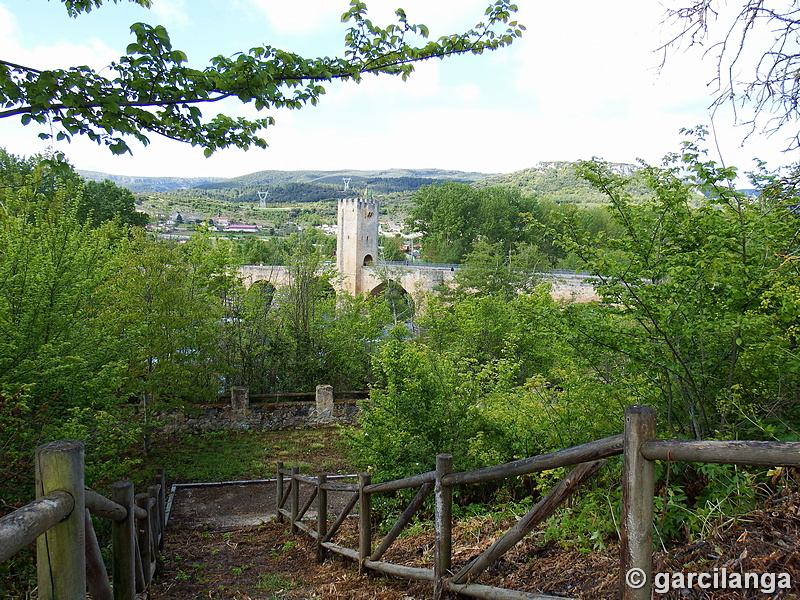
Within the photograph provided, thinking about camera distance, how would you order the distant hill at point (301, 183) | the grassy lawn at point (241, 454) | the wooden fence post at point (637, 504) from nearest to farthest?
the wooden fence post at point (637, 504) → the grassy lawn at point (241, 454) → the distant hill at point (301, 183)

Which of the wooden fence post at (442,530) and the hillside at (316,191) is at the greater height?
the hillside at (316,191)

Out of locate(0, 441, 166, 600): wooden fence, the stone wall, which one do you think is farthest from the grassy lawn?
locate(0, 441, 166, 600): wooden fence

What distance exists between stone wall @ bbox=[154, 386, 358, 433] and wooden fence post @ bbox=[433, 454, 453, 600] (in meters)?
11.6

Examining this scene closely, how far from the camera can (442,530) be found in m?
3.33

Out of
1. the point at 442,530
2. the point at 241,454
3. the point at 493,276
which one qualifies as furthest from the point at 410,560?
the point at 493,276

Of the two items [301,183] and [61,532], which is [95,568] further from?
[301,183]

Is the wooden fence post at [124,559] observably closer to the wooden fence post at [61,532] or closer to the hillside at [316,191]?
the wooden fence post at [61,532]

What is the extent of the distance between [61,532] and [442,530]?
2023 mm

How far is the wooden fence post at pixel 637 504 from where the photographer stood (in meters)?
2.09

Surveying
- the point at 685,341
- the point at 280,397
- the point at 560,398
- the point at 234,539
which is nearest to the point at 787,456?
the point at 685,341

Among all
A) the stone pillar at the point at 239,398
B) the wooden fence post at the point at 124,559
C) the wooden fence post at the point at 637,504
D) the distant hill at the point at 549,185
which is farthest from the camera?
the distant hill at the point at 549,185

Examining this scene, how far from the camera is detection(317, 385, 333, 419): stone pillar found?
51.2ft

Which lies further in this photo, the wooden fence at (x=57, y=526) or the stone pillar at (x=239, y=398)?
the stone pillar at (x=239, y=398)

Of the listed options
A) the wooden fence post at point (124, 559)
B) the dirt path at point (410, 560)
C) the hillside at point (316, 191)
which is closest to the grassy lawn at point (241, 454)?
the dirt path at point (410, 560)
